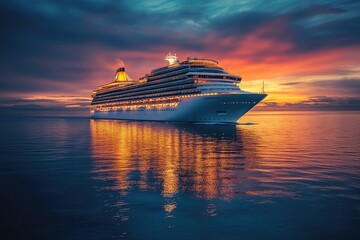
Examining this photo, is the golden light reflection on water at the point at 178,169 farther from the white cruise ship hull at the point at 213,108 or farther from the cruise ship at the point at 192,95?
the cruise ship at the point at 192,95

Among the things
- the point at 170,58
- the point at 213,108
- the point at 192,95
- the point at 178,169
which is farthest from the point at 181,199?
the point at 170,58

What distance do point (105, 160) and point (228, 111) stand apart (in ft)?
151

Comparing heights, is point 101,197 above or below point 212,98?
below

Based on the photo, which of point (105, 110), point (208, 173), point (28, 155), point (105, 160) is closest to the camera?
point (208, 173)

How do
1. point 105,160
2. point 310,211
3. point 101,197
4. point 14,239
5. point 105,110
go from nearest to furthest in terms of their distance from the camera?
point 14,239
point 310,211
point 101,197
point 105,160
point 105,110

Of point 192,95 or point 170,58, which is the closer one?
point 192,95

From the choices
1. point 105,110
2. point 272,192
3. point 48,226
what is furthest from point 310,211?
point 105,110

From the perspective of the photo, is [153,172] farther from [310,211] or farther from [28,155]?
[28,155]

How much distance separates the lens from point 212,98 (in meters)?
65.1

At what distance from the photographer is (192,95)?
71.2 m

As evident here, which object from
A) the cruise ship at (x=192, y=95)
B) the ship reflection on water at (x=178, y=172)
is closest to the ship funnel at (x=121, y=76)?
Answer: the cruise ship at (x=192, y=95)

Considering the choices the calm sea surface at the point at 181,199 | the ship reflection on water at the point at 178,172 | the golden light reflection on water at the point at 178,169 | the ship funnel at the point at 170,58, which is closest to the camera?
the calm sea surface at the point at 181,199

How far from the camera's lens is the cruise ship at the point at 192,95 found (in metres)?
66.4

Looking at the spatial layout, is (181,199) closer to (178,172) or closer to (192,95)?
(178,172)
